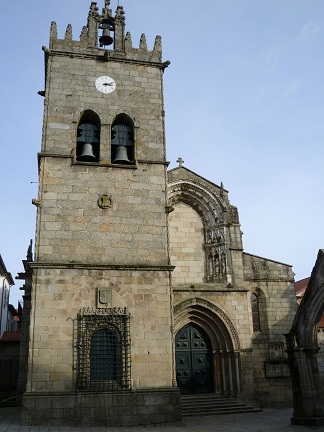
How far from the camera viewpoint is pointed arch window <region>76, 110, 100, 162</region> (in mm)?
13945

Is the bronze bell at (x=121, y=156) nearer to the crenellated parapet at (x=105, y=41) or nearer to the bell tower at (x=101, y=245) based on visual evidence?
the bell tower at (x=101, y=245)

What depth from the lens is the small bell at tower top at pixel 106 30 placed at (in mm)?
16031

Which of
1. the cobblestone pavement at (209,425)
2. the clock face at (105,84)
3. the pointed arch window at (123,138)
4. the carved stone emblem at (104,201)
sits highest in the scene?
the clock face at (105,84)

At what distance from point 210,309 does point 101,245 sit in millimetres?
5783

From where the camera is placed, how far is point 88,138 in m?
14.4

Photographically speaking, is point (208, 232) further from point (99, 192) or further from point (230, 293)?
point (99, 192)

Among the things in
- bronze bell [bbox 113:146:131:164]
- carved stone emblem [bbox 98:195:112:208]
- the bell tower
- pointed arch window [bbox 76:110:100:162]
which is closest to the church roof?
the bell tower

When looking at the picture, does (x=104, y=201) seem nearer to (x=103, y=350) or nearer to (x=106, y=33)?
(x=103, y=350)

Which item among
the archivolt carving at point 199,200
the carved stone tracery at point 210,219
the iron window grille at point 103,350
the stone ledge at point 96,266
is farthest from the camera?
the archivolt carving at point 199,200

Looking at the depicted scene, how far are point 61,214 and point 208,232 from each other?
24.2ft

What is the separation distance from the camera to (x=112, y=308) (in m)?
12.4

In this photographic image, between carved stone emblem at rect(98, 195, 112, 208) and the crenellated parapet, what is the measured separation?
4.90 metres

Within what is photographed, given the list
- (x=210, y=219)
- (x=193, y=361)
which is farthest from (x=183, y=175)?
(x=193, y=361)

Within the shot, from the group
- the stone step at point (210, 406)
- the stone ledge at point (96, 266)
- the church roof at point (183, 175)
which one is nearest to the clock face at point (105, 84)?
the church roof at point (183, 175)
